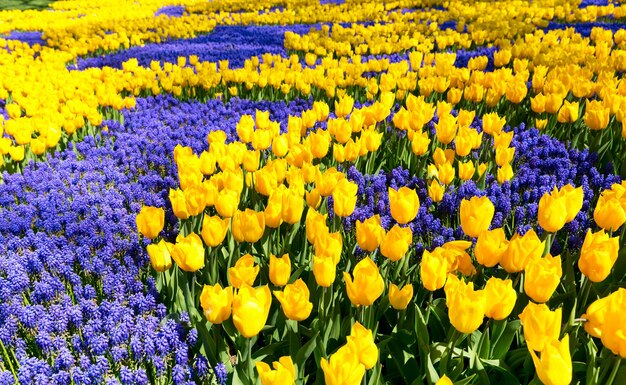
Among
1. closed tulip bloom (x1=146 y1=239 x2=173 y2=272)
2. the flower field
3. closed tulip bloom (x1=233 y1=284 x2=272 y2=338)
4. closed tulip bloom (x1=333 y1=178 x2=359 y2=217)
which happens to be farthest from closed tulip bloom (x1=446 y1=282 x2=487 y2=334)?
closed tulip bloom (x1=146 y1=239 x2=173 y2=272)

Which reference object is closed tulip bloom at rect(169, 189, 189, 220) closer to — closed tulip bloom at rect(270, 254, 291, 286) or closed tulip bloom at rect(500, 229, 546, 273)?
closed tulip bloom at rect(270, 254, 291, 286)

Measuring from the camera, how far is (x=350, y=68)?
281 inches

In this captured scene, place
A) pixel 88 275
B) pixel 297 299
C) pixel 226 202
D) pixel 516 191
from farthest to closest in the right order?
pixel 516 191 < pixel 88 275 < pixel 226 202 < pixel 297 299

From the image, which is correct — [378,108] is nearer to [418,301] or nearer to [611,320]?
[418,301]

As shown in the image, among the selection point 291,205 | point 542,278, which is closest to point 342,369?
point 542,278

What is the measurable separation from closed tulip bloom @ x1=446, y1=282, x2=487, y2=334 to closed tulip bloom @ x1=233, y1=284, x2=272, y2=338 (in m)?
0.74

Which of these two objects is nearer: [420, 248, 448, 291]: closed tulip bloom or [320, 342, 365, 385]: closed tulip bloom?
[320, 342, 365, 385]: closed tulip bloom

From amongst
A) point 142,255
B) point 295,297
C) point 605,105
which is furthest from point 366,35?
point 295,297

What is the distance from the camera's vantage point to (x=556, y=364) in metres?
1.60

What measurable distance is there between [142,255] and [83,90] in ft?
15.2

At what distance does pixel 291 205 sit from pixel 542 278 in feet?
4.37

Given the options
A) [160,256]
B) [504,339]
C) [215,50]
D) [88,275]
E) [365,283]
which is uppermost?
[365,283]

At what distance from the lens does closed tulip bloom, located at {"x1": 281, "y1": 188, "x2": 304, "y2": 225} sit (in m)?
2.77

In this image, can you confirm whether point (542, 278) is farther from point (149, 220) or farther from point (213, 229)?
point (149, 220)
